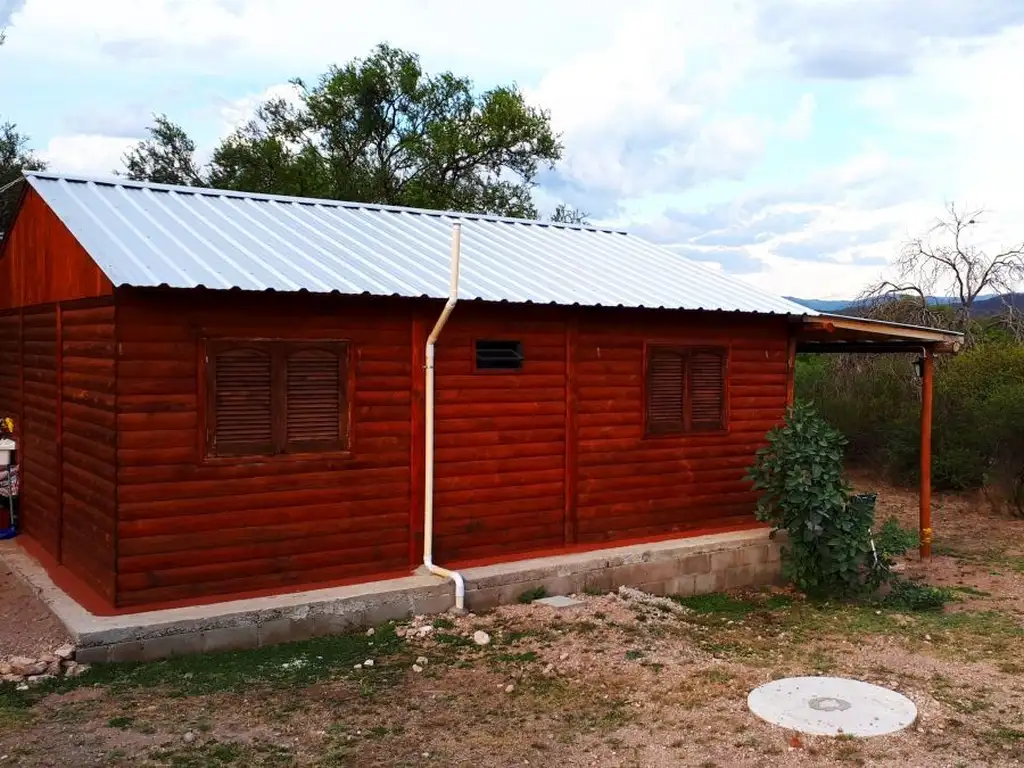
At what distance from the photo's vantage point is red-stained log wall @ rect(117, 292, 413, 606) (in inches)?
264

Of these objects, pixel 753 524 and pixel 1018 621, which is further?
pixel 753 524

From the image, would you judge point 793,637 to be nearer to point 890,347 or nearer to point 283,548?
point 283,548

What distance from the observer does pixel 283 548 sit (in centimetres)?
739

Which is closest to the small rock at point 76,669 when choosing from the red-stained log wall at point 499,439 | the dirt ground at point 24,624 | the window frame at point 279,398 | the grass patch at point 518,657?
the dirt ground at point 24,624

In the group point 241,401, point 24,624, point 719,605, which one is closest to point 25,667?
point 24,624

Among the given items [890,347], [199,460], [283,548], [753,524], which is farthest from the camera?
[890,347]

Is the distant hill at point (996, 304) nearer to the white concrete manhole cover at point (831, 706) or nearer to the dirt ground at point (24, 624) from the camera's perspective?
the white concrete manhole cover at point (831, 706)

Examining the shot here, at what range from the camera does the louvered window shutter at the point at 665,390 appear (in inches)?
373

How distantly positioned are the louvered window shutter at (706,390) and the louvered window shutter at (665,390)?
14 cm

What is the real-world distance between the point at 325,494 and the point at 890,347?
23.9ft

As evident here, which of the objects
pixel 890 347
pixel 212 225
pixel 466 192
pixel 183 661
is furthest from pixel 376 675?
pixel 466 192

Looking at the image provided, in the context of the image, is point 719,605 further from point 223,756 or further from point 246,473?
point 223,756

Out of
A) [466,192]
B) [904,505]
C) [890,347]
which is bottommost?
[904,505]

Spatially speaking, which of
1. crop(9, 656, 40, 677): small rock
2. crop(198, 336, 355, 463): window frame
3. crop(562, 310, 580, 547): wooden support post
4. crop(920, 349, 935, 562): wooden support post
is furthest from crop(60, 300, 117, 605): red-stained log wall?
crop(920, 349, 935, 562): wooden support post
